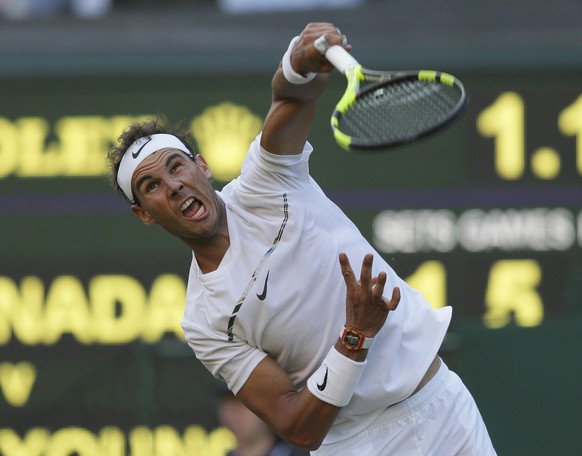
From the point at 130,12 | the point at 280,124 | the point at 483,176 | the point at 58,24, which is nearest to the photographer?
the point at 280,124

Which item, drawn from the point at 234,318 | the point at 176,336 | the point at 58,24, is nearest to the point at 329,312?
the point at 234,318

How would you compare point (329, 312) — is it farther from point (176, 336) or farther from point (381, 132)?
point (176, 336)

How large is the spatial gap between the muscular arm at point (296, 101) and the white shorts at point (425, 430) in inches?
28.9

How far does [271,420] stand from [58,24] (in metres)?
3.98

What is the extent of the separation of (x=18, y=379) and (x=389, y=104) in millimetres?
3316

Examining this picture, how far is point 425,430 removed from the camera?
12.0 feet

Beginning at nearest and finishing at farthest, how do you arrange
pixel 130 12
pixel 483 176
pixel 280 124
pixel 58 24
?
pixel 280 124 → pixel 483 176 → pixel 58 24 → pixel 130 12

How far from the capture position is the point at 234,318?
11.8 ft

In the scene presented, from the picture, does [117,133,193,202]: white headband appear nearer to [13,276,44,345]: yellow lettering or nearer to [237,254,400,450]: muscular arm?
[237,254,400,450]: muscular arm

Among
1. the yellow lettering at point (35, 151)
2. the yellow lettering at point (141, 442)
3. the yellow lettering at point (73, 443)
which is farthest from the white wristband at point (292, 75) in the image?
the yellow lettering at point (73, 443)

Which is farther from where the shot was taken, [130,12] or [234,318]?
[130,12]

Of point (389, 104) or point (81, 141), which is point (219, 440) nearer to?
point (81, 141)

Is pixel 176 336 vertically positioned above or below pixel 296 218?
below

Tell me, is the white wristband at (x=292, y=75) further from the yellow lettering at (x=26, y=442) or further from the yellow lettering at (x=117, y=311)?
the yellow lettering at (x=26, y=442)
